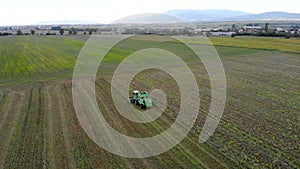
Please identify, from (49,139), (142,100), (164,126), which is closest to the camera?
(49,139)

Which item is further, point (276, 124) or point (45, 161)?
point (276, 124)

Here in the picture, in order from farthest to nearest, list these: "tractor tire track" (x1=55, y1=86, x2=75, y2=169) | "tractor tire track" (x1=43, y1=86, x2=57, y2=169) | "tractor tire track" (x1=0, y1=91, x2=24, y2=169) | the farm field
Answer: "tractor tire track" (x1=0, y1=91, x2=24, y2=169) → "tractor tire track" (x1=43, y1=86, x2=57, y2=169) → "tractor tire track" (x1=55, y1=86, x2=75, y2=169) → the farm field

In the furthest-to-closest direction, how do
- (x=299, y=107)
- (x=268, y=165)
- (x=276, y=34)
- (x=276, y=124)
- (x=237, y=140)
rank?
(x=276, y=34), (x=299, y=107), (x=276, y=124), (x=237, y=140), (x=268, y=165)

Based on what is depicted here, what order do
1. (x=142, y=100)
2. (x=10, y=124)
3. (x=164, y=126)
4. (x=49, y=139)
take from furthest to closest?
(x=142, y=100) < (x=10, y=124) < (x=164, y=126) < (x=49, y=139)

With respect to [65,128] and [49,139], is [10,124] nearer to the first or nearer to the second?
[65,128]

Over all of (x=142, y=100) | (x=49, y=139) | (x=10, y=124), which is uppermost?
(x=142, y=100)

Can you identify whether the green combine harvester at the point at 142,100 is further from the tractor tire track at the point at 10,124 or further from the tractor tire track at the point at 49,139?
the tractor tire track at the point at 10,124

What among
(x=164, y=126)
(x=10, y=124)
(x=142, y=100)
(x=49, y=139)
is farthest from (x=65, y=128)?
(x=164, y=126)

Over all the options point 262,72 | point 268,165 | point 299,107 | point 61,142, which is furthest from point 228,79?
point 61,142

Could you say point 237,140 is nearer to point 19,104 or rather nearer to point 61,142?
point 61,142

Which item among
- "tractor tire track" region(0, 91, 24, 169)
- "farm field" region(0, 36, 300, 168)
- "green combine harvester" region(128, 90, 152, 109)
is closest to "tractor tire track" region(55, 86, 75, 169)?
"farm field" region(0, 36, 300, 168)

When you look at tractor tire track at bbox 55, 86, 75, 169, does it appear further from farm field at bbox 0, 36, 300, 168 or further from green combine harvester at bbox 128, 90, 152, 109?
green combine harvester at bbox 128, 90, 152, 109
